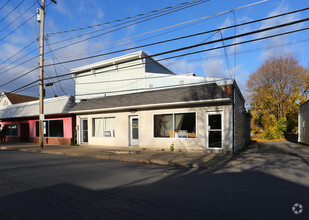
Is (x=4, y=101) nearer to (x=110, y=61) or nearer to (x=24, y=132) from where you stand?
(x=24, y=132)

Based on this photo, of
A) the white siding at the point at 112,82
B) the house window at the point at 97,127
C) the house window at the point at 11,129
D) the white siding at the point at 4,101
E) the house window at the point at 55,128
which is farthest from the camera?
the white siding at the point at 4,101

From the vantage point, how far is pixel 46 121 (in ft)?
65.2

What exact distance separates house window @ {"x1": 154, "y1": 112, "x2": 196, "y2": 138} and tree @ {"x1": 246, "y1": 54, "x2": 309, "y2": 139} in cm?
1716

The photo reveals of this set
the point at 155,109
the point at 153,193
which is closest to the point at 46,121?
the point at 155,109

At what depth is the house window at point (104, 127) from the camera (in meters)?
15.2

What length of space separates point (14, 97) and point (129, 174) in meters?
45.9

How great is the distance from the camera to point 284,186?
5.51m

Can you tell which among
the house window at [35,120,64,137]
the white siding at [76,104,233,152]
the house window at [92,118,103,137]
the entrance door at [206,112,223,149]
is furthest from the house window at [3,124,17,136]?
the entrance door at [206,112,223,149]

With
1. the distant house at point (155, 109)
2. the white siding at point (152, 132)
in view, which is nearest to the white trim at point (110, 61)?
the distant house at point (155, 109)

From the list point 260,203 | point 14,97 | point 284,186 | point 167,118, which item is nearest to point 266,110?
point 167,118

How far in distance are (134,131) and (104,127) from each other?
9.50 feet

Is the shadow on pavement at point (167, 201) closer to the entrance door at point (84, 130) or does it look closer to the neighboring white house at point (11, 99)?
the entrance door at point (84, 130)

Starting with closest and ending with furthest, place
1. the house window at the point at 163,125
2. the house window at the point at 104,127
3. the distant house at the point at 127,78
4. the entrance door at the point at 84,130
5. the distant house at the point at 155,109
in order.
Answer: the distant house at the point at 155,109 < the house window at the point at 163,125 < the distant house at the point at 127,78 < the house window at the point at 104,127 < the entrance door at the point at 84,130

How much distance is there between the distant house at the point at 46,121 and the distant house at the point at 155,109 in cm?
130
